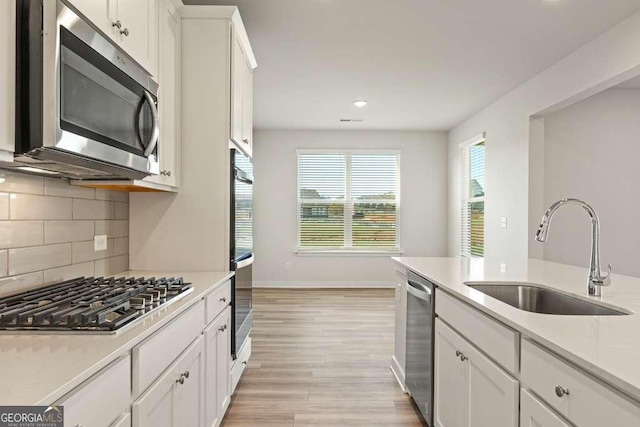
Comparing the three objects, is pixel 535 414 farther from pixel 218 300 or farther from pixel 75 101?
pixel 75 101

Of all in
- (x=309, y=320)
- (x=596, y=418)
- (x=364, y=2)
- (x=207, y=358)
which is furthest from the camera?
(x=309, y=320)

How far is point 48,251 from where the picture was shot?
1815 mm

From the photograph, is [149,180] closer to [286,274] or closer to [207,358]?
[207,358]

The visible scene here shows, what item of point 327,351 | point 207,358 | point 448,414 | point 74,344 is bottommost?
point 327,351

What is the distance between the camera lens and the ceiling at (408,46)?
2910 mm

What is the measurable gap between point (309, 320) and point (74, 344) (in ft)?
12.9

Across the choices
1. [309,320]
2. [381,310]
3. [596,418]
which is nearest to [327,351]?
[309,320]

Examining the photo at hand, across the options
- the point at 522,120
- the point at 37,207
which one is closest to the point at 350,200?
the point at 522,120

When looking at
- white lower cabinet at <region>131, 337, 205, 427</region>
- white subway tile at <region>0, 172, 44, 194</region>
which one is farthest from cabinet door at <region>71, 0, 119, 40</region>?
white lower cabinet at <region>131, 337, 205, 427</region>

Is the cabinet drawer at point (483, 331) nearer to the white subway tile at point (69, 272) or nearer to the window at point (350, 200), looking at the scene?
the white subway tile at point (69, 272)

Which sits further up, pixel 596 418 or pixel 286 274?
pixel 596 418

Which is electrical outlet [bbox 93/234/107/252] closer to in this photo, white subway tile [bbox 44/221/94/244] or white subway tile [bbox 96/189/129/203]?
white subway tile [bbox 44/221/94/244]

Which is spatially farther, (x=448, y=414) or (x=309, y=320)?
(x=309, y=320)

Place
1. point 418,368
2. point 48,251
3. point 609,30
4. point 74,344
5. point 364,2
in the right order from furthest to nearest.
Result: 1. point 609,30
2. point 364,2
3. point 418,368
4. point 48,251
5. point 74,344
